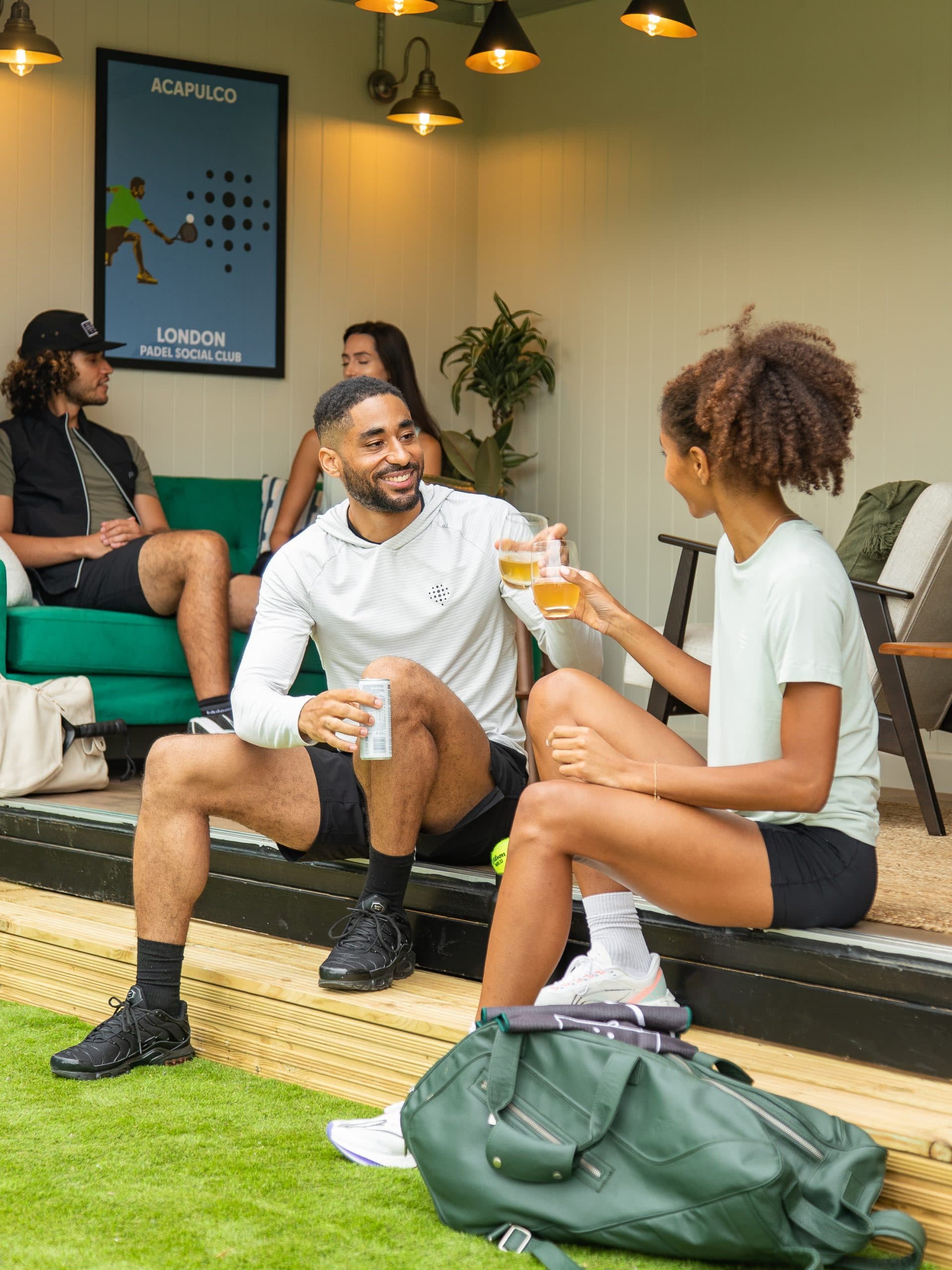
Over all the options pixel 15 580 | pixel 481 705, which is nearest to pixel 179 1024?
pixel 481 705

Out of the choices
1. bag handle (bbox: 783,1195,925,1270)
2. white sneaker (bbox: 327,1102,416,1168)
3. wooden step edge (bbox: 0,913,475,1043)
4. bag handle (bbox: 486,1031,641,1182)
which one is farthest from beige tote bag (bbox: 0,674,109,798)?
bag handle (bbox: 783,1195,925,1270)

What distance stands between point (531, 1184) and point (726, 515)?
0.93 meters

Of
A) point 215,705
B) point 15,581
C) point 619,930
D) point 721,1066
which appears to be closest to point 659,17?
point 215,705

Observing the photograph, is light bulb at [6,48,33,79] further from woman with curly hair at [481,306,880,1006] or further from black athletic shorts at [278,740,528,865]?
woman with curly hair at [481,306,880,1006]

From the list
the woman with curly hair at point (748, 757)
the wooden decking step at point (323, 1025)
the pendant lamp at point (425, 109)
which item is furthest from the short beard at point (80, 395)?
the woman with curly hair at point (748, 757)

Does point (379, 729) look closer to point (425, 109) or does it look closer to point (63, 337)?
point (63, 337)

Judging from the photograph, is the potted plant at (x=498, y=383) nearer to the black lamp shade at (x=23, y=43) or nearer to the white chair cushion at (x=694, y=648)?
the white chair cushion at (x=694, y=648)

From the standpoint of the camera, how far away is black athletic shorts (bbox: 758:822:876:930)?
2.04m

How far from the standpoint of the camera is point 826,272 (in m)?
5.07

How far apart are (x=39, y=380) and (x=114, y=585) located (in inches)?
33.0

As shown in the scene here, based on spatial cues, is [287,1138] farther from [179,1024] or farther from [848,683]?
[848,683]

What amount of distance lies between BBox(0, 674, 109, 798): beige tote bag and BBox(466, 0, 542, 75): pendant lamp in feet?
8.11

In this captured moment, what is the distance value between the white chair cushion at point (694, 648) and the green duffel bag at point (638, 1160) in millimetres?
2008

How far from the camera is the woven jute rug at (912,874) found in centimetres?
234
